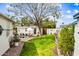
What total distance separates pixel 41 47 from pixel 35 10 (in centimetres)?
43

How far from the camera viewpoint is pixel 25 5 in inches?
110

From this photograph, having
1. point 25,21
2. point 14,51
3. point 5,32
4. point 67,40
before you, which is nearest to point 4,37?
point 5,32

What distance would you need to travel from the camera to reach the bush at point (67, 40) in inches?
111

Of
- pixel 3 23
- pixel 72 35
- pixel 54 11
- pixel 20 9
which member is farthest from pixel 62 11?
pixel 3 23

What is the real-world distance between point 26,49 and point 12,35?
0.74 feet

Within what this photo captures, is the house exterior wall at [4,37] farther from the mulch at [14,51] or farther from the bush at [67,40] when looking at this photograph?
the bush at [67,40]

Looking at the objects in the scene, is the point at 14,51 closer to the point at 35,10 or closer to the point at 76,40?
the point at 35,10

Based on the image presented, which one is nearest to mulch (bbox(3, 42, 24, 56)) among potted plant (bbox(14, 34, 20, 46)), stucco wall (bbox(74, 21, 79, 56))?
potted plant (bbox(14, 34, 20, 46))

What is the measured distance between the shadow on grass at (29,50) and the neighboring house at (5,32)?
19 cm

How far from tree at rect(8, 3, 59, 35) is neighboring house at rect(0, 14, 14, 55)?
0.12 meters

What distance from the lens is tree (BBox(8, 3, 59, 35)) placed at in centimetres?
280

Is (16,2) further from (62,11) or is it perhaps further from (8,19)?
(62,11)

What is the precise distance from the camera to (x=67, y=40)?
9.29 feet

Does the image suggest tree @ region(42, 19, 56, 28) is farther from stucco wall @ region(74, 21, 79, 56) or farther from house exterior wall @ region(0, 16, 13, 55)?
house exterior wall @ region(0, 16, 13, 55)
